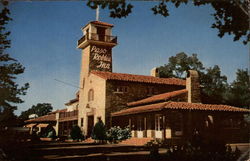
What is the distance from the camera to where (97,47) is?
26891 mm

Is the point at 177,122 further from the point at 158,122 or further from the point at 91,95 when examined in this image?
the point at 91,95

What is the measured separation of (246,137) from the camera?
20.4 metres

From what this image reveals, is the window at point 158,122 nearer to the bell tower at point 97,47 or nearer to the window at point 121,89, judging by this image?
the window at point 121,89

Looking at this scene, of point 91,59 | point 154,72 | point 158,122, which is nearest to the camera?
point 158,122

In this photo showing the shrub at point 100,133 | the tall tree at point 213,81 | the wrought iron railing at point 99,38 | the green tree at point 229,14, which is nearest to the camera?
the green tree at point 229,14

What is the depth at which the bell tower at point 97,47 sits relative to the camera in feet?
86.7

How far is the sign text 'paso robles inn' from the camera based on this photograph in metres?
26.5

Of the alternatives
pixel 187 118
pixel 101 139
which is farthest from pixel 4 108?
pixel 187 118

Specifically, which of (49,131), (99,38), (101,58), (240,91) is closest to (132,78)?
(101,58)

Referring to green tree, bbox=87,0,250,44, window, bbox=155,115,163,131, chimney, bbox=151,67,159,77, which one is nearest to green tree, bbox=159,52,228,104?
chimney, bbox=151,67,159,77

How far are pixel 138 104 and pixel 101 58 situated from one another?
7669 mm

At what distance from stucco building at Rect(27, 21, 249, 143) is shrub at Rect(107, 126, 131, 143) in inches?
35.6

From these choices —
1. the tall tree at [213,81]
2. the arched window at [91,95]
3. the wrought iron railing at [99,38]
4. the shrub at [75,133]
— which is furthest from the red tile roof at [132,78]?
the tall tree at [213,81]

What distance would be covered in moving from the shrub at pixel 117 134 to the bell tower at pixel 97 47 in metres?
8.33
